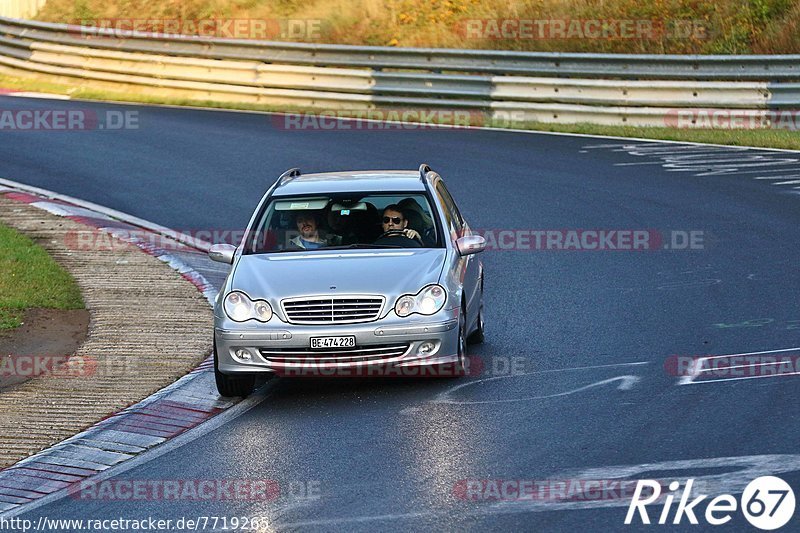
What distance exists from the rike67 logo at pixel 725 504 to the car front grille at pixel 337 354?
2.99m

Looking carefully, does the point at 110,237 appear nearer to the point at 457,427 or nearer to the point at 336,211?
the point at 336,211

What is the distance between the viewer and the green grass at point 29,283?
43.3 feet

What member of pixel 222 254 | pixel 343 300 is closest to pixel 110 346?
pixel 222 254

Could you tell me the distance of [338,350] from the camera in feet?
33.4

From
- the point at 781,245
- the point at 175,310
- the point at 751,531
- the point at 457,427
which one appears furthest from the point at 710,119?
the point at 751,531

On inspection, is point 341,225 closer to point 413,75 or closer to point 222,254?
point 222,254

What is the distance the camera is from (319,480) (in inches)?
324

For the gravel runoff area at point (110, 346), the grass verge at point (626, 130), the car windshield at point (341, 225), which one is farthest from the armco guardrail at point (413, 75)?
the car windshield at point (341, 225)

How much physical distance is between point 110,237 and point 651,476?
9.91 meters

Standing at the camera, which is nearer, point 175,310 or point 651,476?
point 651,476

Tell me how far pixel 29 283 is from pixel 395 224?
4467 mm

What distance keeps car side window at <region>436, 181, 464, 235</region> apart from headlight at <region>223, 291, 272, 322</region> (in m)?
2.07

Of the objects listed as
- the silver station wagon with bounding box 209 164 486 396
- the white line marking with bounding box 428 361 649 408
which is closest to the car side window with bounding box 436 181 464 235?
the silver station wagon with bounding box 209 164 486 396

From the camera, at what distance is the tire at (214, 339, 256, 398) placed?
34.1ft
